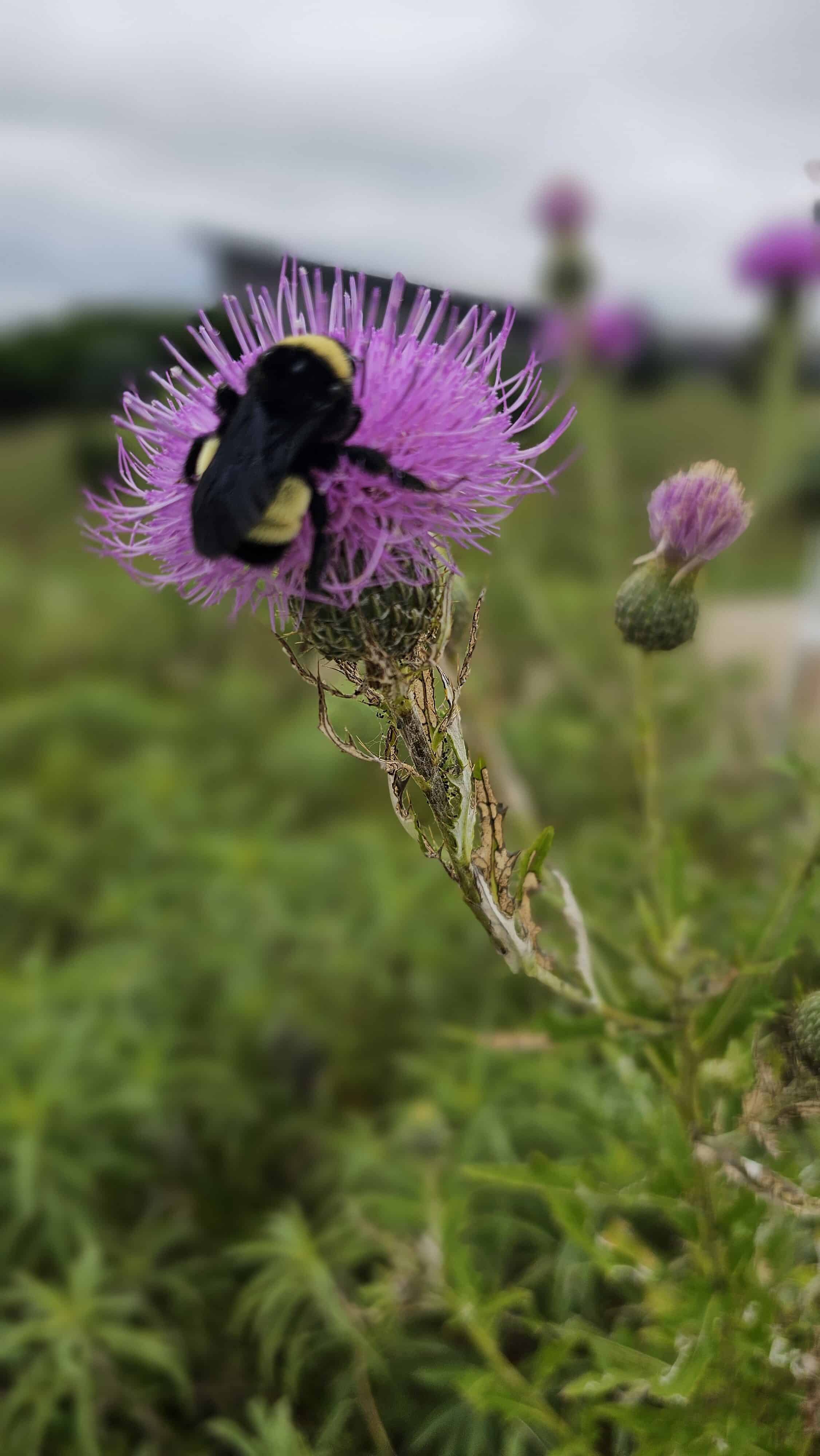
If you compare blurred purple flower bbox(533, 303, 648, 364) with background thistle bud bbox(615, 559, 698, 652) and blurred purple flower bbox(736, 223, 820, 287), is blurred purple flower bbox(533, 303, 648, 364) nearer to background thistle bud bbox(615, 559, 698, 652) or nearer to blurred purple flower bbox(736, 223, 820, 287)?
blurred purple flower bbox(736, 223, 820, 287)

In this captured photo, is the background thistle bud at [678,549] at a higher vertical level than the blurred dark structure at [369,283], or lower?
lower

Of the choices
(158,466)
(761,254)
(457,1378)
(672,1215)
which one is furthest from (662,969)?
(761,254)

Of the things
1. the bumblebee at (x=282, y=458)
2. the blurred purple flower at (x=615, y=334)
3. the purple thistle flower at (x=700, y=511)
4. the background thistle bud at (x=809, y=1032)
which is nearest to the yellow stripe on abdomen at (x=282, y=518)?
the bumblebee at (x=282, y=458)

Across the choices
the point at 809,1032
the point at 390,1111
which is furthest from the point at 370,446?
the point at 390,1111

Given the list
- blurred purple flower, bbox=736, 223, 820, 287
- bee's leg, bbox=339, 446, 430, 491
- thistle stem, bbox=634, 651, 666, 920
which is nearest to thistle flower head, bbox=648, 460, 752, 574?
thistle stem, bbox=634, 651, 666, 920

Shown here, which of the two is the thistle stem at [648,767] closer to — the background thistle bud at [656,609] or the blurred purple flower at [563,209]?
the background thistle bud at [656,609]

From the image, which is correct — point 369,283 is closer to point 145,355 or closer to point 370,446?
point 370,446
